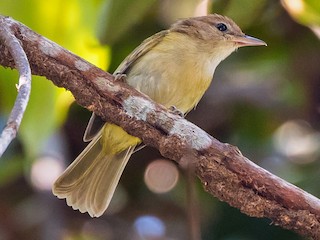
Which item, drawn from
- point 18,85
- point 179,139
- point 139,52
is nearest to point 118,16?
point 139,52

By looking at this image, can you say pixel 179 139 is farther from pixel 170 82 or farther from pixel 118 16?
pixel 170 82

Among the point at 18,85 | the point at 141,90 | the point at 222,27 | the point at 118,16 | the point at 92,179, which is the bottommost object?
the point at 92,179

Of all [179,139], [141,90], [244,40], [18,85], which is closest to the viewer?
[18,85]

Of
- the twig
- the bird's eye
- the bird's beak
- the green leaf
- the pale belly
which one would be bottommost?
the pale belly

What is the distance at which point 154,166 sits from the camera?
16.1ft

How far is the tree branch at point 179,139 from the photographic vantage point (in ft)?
9.86

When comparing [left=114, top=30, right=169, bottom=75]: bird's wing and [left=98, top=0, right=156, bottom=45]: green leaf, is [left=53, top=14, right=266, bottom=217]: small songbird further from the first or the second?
[left=98, top=0, right=156, bottom=45]: green leaf

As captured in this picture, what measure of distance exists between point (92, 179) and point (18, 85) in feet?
5.63

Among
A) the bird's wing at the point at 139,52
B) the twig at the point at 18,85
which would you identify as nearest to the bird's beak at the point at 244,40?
the bird's wing at the point at 139,52

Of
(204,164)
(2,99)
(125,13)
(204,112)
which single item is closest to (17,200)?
(2,99)

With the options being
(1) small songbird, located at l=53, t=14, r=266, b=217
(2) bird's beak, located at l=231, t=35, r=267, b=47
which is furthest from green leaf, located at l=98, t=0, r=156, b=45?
(2) bird's beak, located at l=231, t=35, r=267, b=47

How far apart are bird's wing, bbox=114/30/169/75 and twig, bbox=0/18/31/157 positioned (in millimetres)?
1007

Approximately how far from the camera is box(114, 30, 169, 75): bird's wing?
4.02m

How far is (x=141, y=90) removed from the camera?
400 cm
